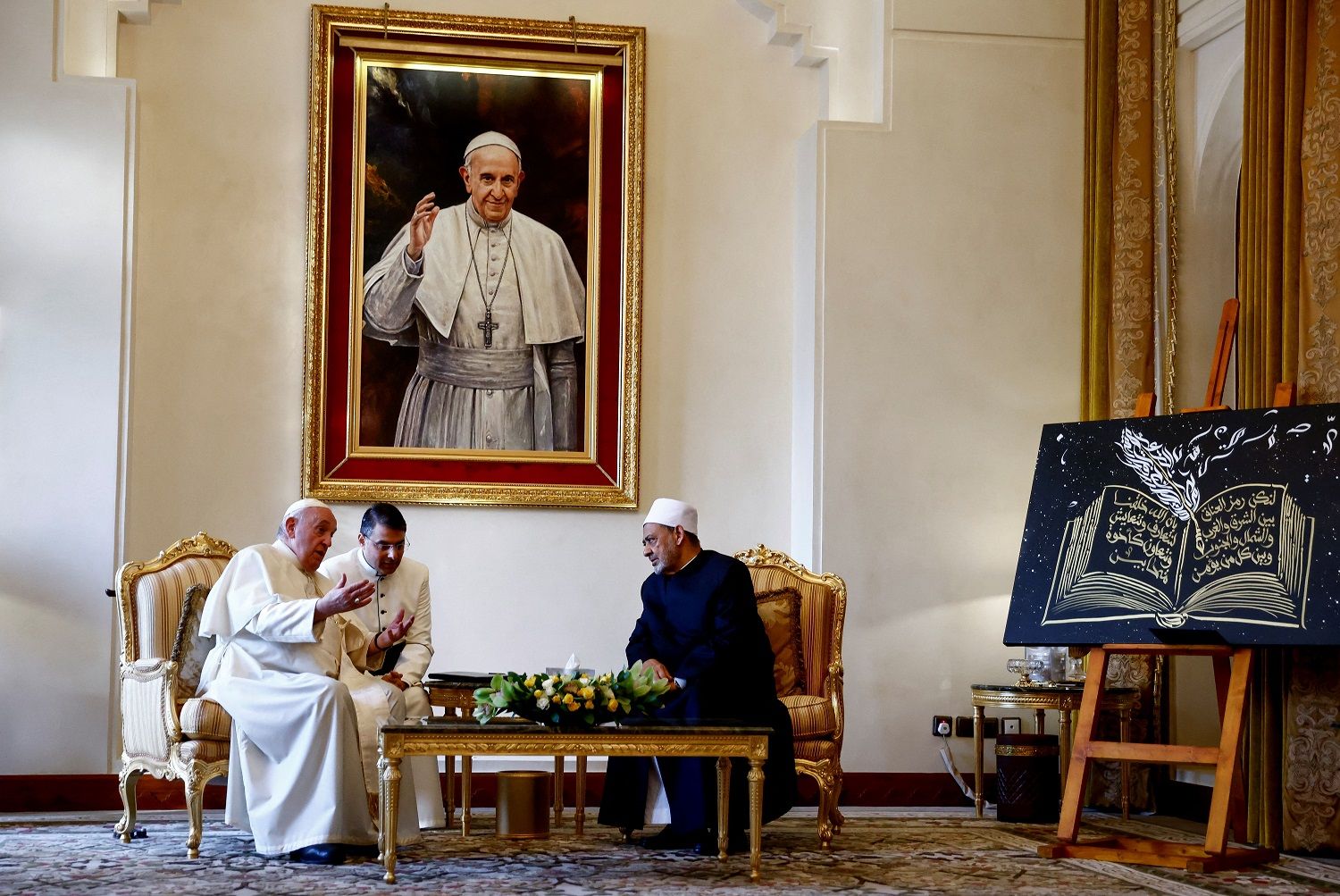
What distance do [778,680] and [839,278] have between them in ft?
7.46

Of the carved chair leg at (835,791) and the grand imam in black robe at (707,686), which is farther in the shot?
the carved chair leg at (835,791)

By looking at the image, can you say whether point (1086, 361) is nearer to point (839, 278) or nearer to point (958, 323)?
point (958, 323)

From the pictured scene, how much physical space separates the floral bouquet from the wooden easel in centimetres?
175

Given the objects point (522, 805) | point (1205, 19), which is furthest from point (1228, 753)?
point (1205, 19)

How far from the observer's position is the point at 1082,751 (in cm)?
563

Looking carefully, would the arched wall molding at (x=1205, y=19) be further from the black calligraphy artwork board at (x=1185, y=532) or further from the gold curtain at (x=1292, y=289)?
the black calligraphy artwork board at (x=1185, y=532)

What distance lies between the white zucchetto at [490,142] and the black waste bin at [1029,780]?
385cm

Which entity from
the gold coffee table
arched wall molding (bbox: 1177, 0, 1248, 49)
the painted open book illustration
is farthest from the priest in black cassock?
arched wall molding (bbox: 1177, 0, 1248, 49)

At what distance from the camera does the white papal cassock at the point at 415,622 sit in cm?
593

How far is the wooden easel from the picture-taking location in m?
5.23

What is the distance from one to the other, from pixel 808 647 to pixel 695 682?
0.94 m

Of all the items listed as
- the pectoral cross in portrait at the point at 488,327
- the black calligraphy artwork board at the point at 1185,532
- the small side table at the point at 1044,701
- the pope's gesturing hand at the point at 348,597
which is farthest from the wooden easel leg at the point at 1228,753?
the pectoral cross in portrait at the point at 488,327

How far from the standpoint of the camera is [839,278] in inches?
297

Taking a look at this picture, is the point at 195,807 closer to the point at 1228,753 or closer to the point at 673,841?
the point at 673,841
